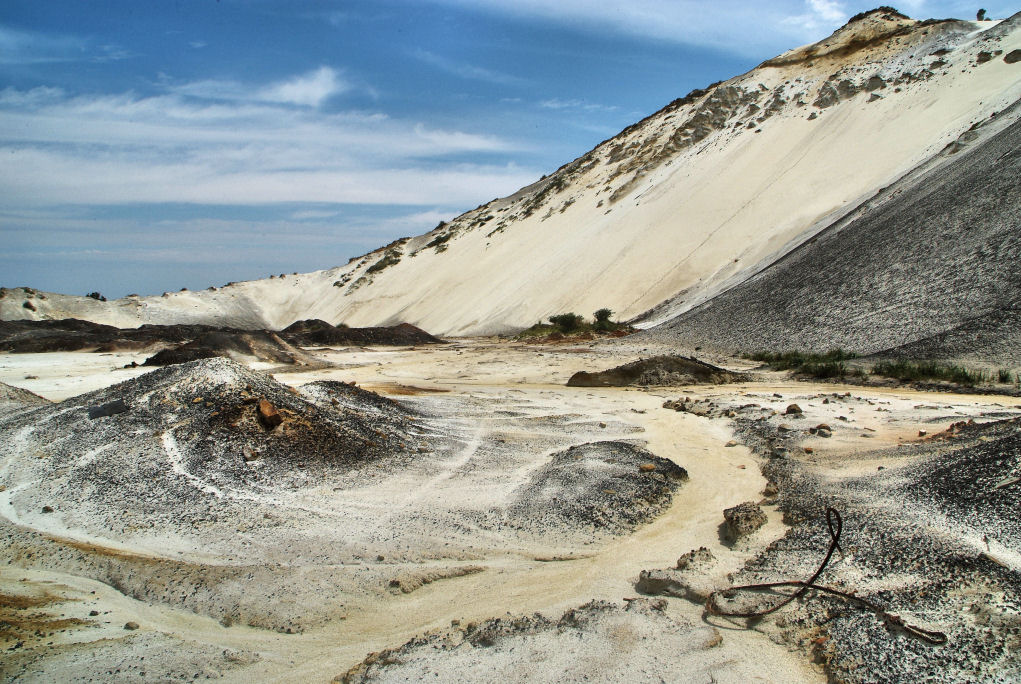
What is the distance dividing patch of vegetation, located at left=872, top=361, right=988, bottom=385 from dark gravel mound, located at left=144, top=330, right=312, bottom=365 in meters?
13.3

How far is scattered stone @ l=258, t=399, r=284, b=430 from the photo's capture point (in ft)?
24.3

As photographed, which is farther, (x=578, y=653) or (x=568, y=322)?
(x=568, y=322)

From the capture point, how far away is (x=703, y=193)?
32.4m

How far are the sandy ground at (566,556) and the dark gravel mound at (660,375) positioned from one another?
0.55m

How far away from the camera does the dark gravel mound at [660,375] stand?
523 inches

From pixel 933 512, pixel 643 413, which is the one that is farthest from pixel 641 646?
pixel 643 413

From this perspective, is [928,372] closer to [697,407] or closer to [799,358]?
[799,358]

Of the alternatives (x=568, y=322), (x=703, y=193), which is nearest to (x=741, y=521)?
(x=568, y=322)

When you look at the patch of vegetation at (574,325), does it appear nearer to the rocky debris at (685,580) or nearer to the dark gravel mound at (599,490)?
the dark gravel mound at (599,490)

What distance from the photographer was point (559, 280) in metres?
32.4

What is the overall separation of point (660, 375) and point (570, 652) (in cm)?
989

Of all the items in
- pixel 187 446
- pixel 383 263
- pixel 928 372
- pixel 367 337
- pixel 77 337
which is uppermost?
pixel 383 263

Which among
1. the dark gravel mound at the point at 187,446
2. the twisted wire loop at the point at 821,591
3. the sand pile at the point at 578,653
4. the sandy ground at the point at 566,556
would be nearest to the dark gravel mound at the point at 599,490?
the sandy ground at the point at 566,556

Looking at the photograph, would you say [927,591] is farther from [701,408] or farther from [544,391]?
[544,391]
